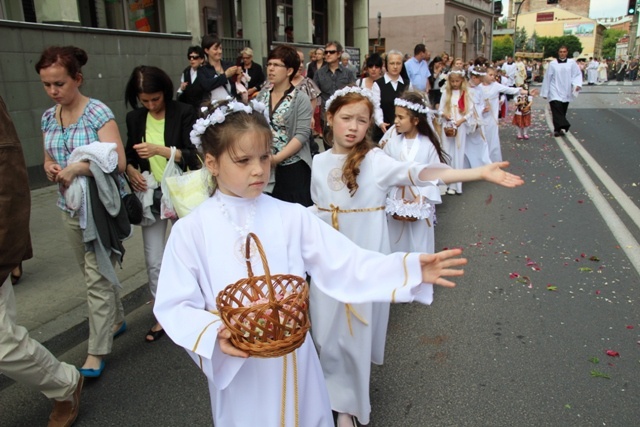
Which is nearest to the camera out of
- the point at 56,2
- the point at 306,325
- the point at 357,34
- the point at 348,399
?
the point at 306,325

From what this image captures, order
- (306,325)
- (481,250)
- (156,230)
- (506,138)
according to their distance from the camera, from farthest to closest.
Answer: (506,138) → (481,250) → (156,230) → (306,325)

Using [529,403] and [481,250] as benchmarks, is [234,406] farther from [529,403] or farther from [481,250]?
[481,250]

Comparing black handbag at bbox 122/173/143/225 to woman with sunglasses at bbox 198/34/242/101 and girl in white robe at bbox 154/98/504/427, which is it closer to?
girl in white robe at bbox 154/98/504/427

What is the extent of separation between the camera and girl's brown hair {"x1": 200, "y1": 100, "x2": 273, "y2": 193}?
232cm

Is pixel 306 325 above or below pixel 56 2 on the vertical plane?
below

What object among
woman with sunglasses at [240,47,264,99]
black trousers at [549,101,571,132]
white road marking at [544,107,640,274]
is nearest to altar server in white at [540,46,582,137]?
black trousers at [549,101,571,132]

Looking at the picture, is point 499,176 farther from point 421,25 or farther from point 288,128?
point 421,25

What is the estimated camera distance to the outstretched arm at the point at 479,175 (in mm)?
2389

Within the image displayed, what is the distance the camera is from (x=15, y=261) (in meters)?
2.79

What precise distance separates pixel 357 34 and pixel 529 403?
882 inches

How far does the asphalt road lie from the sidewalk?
0.17 m

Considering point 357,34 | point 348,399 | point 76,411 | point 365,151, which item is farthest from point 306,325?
point 357,34

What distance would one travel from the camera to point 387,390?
3615 mm

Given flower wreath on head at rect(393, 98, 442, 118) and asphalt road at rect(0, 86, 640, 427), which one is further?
flower wreath on head at rect(393, 98, 442, 118)
